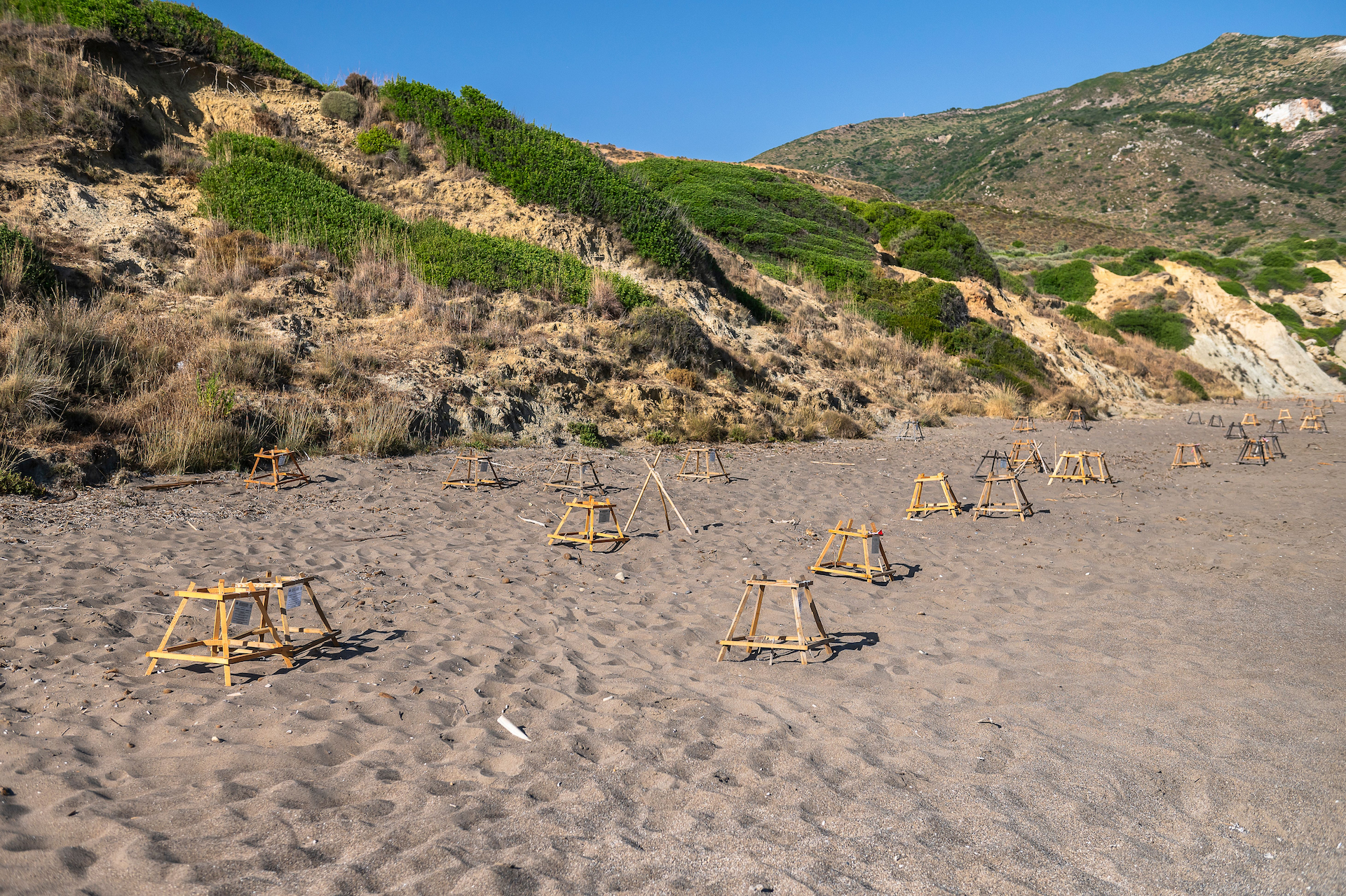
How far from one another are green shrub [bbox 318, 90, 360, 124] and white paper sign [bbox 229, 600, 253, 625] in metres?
20.4

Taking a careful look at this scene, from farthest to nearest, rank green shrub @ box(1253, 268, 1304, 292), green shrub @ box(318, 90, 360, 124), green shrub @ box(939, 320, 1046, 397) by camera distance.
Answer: green shrub @ box(1253, 268, 1304, 292) → green shrub @ box(939, 320, 1046, 397) → green shrub @ box(318, 90, 360, 124)

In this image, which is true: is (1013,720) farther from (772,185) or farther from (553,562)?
(772,185)

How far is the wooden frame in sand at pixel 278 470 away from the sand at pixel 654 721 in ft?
3.61

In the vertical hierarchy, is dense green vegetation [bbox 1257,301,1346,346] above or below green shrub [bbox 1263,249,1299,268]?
below

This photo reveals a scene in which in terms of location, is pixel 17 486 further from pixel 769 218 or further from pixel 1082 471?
pixel 769 218

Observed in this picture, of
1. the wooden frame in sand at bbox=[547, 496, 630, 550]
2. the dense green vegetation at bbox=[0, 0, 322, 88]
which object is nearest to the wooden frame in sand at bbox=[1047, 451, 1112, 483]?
the wooden frame in sand at bbox=[547, 496, 630, 550]

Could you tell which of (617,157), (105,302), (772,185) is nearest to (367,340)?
(105,302)

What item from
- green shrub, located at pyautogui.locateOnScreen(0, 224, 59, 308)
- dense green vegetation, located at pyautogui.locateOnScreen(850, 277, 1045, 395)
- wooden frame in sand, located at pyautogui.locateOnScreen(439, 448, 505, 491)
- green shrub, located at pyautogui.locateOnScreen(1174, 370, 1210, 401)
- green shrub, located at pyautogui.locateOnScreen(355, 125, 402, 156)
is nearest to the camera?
wooden frame in sand, located at pyautogui.locateOnScreen(439, 448, 505, 491)

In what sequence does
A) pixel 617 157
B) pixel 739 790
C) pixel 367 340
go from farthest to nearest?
pixel 617 157 → pixel 367 340 → pixel 739 790

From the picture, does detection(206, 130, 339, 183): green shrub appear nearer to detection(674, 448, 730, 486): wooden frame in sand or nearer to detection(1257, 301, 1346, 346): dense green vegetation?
detection(674, 448, 730, 486): wooden frame in sand

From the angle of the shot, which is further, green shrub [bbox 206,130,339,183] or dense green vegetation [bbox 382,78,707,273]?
dense green vegetation [bbox 382,78,707,273]

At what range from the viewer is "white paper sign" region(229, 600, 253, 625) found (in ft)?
13.8

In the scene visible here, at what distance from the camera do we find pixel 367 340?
47.0ft

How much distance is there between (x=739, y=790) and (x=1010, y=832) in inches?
45.2
